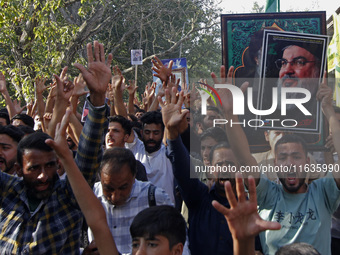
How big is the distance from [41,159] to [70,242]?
48 centimetres

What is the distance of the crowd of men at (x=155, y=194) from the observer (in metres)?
2.35

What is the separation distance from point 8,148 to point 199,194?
147cm

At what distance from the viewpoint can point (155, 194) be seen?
2.92 metres

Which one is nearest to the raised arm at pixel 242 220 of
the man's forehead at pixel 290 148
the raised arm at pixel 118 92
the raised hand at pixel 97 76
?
the raised hand at pixel 97 76

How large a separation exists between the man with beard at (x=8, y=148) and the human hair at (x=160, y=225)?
1.41m

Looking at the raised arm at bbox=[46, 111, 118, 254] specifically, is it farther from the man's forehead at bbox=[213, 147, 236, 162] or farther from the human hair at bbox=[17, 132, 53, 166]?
the man's forehead at bbox=[213, 147, 236, 162]

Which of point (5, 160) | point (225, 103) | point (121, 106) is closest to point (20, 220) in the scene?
point (5, 160)

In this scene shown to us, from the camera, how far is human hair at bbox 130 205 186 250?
2354 millimetres

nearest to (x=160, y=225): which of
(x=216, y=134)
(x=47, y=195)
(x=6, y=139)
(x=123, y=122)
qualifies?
(x=47, y=195)

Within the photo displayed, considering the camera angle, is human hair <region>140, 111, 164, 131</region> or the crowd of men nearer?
the crowd of men

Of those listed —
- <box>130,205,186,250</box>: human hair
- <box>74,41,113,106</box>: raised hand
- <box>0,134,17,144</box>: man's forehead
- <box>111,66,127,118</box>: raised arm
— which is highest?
<box>74,41,113,106</box>: raised hand

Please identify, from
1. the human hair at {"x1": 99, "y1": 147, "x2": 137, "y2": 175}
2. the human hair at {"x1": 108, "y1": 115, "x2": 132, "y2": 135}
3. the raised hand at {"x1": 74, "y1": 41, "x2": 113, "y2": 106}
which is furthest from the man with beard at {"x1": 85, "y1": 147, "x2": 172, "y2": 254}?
the human hair at {"x1": 108, "y1": 115, "x2": 132, "y2": 135}

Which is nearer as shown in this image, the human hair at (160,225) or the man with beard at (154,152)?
the human hair at (160,225)

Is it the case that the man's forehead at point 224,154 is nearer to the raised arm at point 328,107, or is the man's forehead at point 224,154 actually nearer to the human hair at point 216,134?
the raised arm at point 328,107
